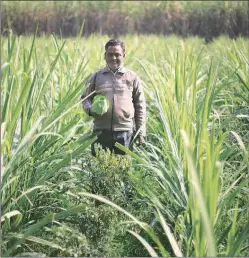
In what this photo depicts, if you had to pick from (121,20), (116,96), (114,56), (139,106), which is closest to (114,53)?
(114,56)

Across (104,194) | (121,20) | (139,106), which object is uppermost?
(121,20)

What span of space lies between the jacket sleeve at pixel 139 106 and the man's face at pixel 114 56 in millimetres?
155

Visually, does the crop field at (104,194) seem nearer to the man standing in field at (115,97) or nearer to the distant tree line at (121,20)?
the man standing in field at (115,97)

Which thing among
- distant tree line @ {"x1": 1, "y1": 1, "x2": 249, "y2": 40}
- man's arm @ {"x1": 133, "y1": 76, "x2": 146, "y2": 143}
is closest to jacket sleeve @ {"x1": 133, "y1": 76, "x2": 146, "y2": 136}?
man's arm @ {"x1": 133, "y1": 76, "x2": 146, "y2": 143}

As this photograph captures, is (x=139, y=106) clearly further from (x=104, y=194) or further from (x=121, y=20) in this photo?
(x=121, y=20)

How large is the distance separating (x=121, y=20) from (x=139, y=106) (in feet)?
42.3

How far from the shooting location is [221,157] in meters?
2.57

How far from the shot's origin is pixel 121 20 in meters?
15.6

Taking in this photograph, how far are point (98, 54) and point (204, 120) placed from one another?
3.66 meters

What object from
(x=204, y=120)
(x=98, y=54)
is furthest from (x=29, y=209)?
(x=98, y=54)

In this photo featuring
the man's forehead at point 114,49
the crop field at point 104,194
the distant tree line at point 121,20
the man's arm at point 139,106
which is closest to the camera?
the crop field at point 104,194

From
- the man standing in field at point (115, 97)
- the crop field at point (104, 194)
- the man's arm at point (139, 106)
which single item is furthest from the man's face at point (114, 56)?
the crop field at point (104, 194)

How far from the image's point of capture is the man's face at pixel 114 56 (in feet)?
9.52

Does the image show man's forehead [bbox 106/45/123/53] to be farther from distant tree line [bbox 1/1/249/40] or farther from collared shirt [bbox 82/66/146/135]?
distant tree line [bbox 1/1/249/40]
